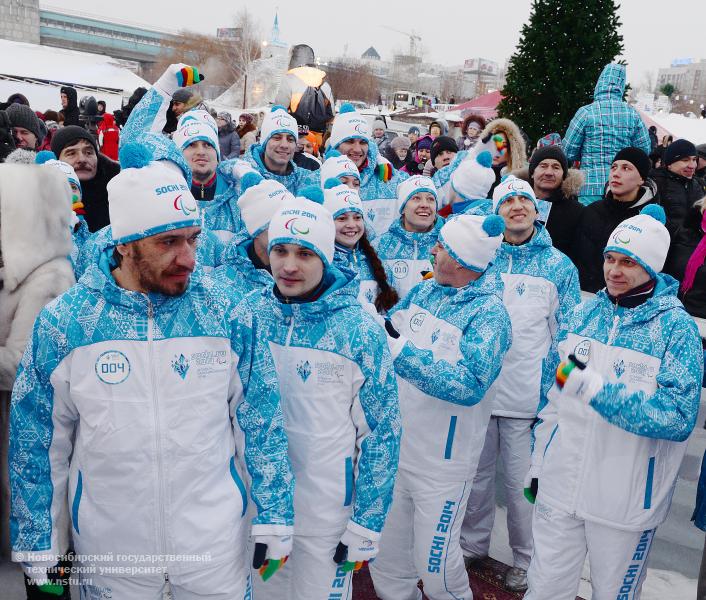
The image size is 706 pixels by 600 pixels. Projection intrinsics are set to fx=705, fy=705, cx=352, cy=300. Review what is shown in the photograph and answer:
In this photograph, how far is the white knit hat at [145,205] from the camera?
2381mm

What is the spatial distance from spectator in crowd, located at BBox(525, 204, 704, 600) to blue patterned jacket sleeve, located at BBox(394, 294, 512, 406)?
335 millimetres

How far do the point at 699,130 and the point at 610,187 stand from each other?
18.3 metres

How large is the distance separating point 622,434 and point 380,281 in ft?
6.47

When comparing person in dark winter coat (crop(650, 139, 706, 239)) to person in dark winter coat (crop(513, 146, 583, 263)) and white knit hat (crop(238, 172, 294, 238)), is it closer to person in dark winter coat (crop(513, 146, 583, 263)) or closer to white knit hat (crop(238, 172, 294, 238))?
person in dark winter coat (crop(513, 146, 583, 263))

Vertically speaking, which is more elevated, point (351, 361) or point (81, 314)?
point (81, 314)

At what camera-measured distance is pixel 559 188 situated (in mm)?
5566

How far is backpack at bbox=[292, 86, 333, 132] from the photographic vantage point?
889 cm

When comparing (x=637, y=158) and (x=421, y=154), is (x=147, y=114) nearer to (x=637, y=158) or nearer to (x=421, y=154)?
(x=637, y=158)

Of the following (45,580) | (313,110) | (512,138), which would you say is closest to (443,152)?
(512,138)

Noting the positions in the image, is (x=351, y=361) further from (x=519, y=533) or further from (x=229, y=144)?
(x=229, y=144)

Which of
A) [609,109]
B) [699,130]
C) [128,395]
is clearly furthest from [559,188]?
[699,130]

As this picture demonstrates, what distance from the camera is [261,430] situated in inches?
101

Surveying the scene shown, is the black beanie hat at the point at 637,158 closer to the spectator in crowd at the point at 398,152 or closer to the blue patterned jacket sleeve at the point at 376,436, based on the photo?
the blue patterned jacket sleeve at the point at 376,436

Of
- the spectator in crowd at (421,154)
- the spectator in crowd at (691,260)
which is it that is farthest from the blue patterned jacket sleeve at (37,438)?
the spectator in crowd at (421,154)
